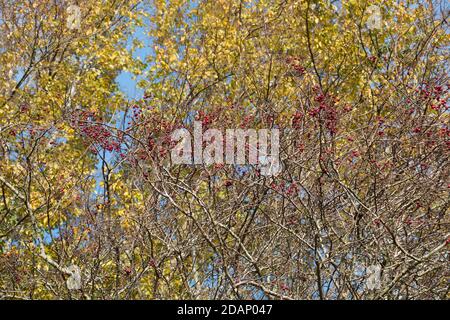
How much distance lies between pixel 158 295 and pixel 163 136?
255cm

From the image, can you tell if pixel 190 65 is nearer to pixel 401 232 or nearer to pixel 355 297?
pixel 401 232

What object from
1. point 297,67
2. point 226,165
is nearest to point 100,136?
point 226,165

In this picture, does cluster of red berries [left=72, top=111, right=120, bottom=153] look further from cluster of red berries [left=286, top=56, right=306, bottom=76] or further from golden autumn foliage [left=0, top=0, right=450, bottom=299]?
cluster of red berries [left=286, top=56, right=306, bottom=76]

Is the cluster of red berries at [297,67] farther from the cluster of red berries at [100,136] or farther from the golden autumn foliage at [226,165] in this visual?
the cluster of red berries at [100,136]

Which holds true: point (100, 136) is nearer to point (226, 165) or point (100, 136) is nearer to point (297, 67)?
point (226, 165)

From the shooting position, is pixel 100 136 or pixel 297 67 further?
pixel 297 67

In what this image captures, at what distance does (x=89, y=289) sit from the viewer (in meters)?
8.99

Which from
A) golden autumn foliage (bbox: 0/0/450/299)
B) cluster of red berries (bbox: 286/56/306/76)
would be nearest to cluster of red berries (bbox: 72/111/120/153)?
golden autumn foliage (bbox: 0/0/450/299)

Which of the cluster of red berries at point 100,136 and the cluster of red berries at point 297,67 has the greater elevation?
the cluster of red berries at point 297,67

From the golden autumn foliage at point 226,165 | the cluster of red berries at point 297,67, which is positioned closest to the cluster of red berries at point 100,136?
the golden autumn foliage at point 226,165

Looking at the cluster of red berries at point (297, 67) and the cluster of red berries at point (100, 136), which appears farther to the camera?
the cluster of red berries at point (297, 67)

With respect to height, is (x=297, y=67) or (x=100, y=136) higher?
(x=297, y=67)
